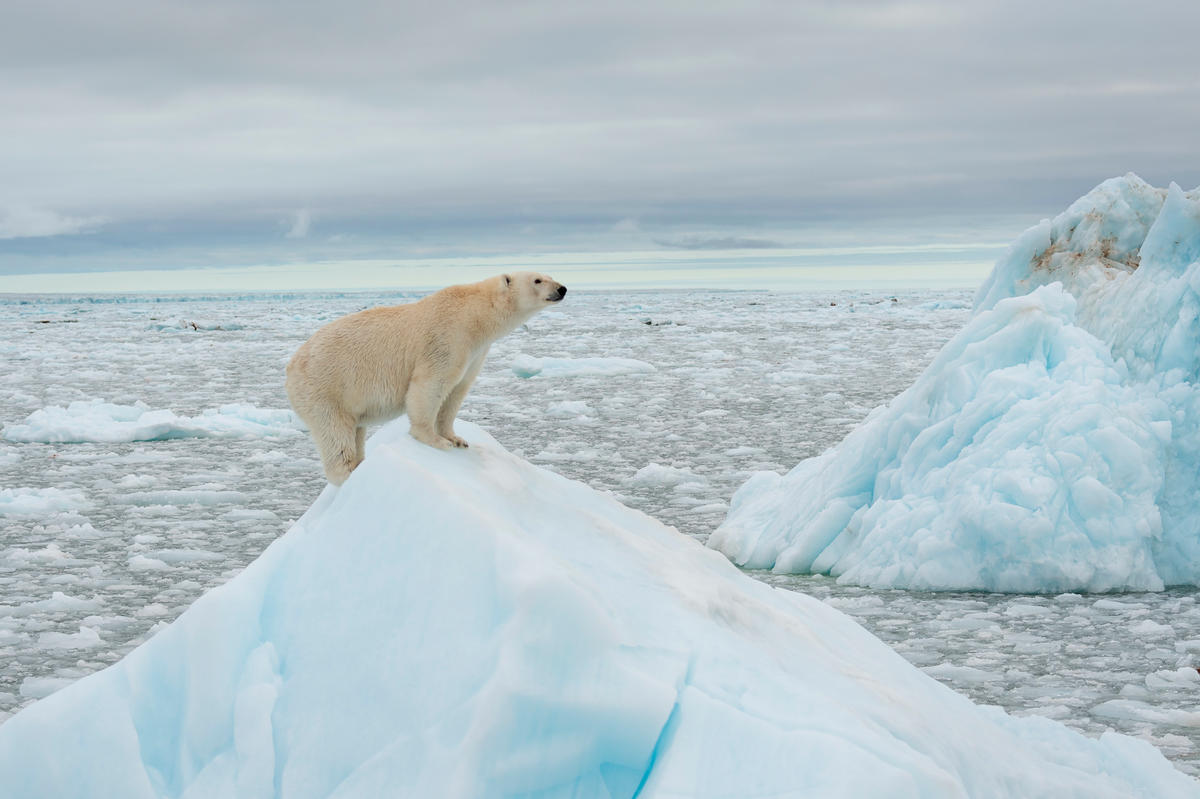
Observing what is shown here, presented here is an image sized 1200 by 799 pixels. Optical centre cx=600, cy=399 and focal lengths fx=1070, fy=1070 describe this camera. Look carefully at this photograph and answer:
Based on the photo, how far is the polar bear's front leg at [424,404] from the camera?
3756mm

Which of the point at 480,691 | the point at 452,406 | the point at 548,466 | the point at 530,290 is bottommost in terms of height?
the point at 548,466

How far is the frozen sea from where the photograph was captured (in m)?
4.43

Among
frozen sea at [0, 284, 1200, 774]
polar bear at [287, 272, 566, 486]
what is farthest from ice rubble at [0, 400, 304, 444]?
polar bear at [287, 272, 566, 486]

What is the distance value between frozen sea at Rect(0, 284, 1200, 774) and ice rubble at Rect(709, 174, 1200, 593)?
0.21 m

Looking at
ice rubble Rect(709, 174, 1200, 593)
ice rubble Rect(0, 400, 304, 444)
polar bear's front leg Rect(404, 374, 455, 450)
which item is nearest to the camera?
polar bear's front leg Rect(404, 374, 455, 450)

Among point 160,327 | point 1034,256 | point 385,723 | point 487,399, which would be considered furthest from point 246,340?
point 385,723

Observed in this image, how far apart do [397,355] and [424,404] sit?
320 millimetres

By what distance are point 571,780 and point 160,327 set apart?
103 ft

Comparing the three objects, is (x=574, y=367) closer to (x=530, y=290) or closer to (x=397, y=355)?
(x=530, y=290)

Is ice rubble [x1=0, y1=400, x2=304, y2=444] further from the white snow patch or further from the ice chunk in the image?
the white snow patch

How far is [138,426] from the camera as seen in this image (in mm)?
10688

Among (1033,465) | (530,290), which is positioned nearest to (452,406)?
(530,290)

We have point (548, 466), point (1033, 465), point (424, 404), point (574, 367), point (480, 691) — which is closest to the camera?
point (480, 691)

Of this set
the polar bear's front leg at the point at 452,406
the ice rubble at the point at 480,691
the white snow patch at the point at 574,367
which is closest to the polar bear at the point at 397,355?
the polar bear's front leg at the point at 452,406
